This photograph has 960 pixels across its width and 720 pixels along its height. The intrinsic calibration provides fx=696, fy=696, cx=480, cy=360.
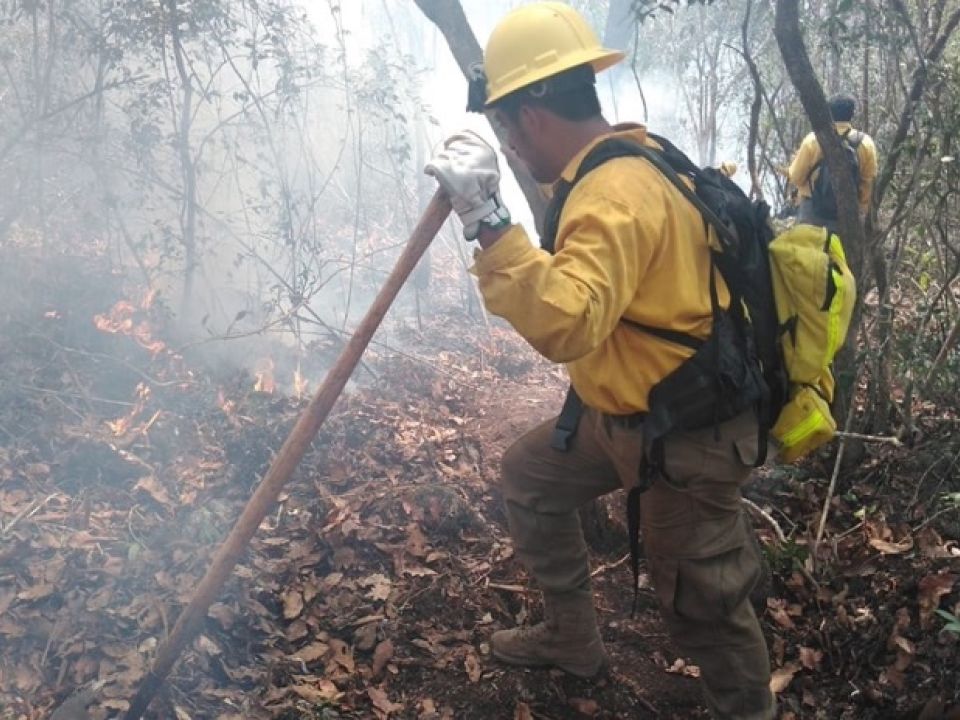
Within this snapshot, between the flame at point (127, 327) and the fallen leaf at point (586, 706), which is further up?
the flame at point (127, 327)

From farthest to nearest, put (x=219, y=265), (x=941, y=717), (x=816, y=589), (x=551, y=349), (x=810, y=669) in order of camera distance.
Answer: (x=219, y=265) < (x=816, y=589) < (x=810, y=669) < (x=941, y=717) < (x=551, y=349)

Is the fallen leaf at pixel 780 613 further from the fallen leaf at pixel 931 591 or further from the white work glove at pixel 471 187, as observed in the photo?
the white work glove at pixel 471 187

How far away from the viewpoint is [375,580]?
11.6 feet

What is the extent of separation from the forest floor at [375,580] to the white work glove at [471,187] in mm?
2024

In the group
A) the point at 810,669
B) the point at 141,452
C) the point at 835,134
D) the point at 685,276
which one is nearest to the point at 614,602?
the point at 810,669

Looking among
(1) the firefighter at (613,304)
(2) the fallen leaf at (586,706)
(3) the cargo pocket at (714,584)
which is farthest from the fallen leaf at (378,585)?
(3) the cargo pocket at (714,584)

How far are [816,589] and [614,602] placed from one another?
3.05 feet

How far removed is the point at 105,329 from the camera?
652cm

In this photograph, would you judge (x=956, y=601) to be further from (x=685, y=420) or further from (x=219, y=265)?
(x=219, y=265)

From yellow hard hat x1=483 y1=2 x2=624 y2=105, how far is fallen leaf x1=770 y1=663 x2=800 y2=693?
2.44 metres

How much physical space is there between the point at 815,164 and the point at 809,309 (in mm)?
3382

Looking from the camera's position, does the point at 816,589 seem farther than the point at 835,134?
No

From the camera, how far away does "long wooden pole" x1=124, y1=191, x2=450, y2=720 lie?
2541 millimetres

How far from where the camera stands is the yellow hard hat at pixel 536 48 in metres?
2.18
